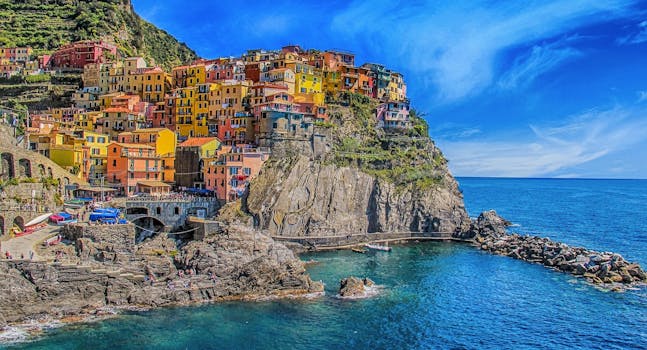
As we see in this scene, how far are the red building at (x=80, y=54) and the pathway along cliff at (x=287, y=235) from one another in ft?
166

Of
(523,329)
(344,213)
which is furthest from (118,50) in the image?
(523,329)

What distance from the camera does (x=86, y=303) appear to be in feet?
141

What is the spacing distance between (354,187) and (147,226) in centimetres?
2814

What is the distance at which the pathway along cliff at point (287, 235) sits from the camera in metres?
43.4

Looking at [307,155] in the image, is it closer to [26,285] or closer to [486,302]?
[486,302]

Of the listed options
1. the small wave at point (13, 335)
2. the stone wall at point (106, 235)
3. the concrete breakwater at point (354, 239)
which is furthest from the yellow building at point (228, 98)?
the small wave at point (13, 335)

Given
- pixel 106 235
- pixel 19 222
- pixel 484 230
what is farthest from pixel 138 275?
pixel 484 230

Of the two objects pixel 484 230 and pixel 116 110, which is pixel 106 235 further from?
pixel 484 230

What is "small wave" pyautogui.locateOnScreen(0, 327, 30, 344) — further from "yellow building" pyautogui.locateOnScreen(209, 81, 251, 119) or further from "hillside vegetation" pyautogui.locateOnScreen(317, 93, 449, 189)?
"yellow building" pyautogui.locateOnScreen(209, 81, 251, 119)

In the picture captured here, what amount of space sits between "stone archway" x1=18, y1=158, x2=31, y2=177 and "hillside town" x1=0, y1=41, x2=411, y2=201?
9.74 metres

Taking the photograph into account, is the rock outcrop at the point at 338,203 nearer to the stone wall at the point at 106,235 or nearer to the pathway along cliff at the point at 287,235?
the pathway along cliff at the point at 287,235

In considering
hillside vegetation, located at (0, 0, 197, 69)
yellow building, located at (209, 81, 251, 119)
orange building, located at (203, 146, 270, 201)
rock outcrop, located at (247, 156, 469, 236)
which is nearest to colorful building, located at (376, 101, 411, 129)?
rock outcrop, located at (247, 156, 469, 236)

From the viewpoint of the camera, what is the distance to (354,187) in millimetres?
77438

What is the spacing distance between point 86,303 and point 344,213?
38.3 meters
